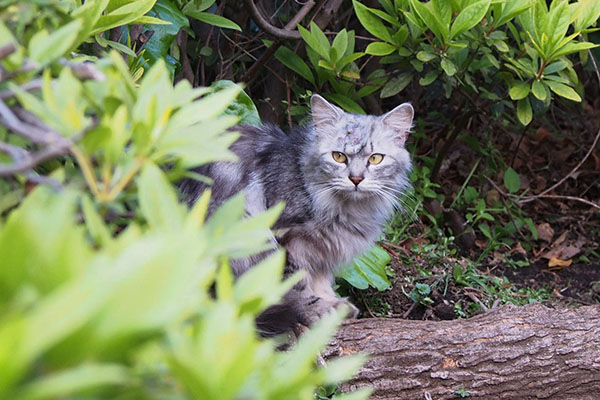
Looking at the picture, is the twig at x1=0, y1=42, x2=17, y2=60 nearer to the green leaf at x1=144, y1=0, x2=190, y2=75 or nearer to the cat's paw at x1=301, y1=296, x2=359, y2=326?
the cat's paw at x1=301, y1=296, x2=359, y2=326

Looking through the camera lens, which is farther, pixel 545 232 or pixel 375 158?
pixel 545 232

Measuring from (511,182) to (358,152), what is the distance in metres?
2.32

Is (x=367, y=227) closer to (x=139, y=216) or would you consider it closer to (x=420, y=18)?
(x=420, y=18)

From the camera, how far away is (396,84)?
424cm

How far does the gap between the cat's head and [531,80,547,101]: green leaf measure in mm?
718

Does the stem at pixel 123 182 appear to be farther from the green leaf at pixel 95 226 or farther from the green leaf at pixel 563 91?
the green leaf at pixel 563 91

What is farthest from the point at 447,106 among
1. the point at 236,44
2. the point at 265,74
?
the point at 236,44

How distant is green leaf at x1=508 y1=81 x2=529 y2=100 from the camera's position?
382 cm

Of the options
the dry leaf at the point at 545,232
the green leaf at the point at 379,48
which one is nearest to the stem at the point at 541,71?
the green leaf at the point at 379,48

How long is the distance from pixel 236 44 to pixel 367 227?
5.66 ft

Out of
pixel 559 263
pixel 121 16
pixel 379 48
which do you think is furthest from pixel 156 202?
pixel 559 263

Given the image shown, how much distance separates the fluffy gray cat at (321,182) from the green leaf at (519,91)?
2.36 ft

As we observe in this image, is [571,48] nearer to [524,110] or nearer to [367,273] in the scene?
[524,110]

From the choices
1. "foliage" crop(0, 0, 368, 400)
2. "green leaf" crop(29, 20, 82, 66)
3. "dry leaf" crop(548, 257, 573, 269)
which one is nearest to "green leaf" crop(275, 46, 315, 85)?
"dry leaf" crop(548, 257, 573, 269)
